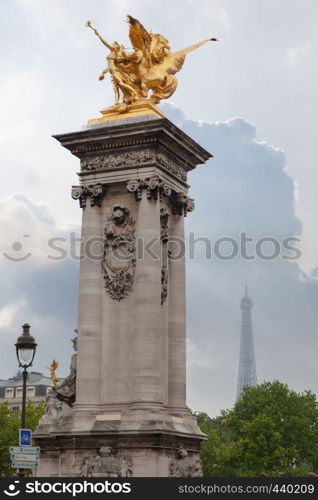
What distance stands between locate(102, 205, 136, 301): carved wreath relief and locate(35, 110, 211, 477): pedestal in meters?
0.04

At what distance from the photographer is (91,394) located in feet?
111

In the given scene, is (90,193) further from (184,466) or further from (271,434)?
(271,434)

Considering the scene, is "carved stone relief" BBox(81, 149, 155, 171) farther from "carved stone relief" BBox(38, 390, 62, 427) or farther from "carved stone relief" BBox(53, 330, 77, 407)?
"carved stone relief" BBox(38, 390, 62, 427)

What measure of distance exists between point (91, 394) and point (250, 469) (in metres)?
42.1

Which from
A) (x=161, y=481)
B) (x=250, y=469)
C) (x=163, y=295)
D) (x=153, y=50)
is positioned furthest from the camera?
(x=250, y=469)

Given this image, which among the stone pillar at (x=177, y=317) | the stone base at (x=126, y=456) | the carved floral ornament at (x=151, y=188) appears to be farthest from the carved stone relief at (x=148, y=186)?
the stone base at (x=126, y=456)

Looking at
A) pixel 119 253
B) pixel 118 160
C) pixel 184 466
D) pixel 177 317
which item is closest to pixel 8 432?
pixel 177 317

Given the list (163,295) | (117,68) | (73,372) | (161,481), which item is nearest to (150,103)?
(117,68)

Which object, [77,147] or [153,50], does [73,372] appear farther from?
[153,50]

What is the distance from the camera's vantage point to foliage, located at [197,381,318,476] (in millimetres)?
73562

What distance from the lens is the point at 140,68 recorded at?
123 ft

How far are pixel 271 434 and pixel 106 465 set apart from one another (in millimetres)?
44283

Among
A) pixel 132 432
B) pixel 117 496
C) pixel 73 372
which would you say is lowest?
pixel 117 496

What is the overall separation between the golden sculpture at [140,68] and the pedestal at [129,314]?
1877 millimetres
